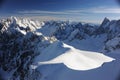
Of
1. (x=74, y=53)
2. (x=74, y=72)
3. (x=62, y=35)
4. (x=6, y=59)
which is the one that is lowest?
(x=62, y=35)

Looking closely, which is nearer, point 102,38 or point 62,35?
point 102,38

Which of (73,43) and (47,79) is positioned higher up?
(47,79)

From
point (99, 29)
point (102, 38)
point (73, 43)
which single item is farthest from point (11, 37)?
point (99, 29)

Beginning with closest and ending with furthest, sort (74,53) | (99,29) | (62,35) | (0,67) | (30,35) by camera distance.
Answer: (74,53) → (30,35) → (0,67) → (99,29) → (62,35)

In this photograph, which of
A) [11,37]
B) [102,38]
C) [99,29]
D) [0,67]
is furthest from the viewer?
[99,29]

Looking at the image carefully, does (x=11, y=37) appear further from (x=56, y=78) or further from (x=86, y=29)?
(x=56, y=78)

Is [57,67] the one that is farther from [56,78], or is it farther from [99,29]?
[99,29]
